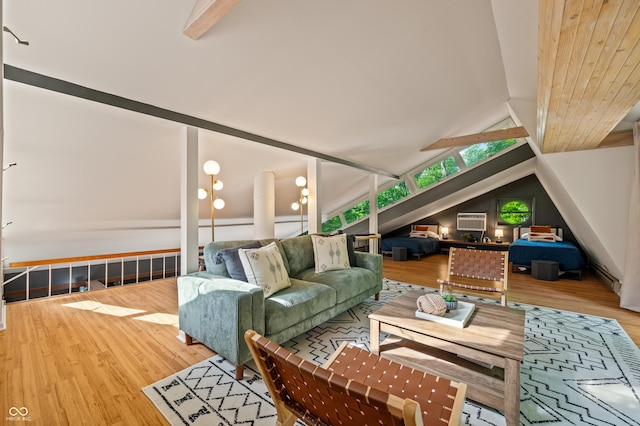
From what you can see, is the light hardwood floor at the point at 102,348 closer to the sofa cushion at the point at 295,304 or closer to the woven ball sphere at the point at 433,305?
the sofa cushion at the point at 295,304

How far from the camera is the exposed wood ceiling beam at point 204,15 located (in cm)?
148

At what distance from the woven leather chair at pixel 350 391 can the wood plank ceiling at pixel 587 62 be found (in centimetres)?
159

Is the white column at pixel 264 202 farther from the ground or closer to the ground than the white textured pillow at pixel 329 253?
farther from the ground

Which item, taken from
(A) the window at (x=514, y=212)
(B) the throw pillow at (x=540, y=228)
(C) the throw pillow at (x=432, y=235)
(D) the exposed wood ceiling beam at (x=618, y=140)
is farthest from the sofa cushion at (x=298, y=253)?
(A) the window at (x=514, y=212)

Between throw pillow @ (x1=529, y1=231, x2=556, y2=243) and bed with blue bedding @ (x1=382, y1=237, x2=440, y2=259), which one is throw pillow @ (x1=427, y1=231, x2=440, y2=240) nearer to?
bed with blue bedding @ (x1=382, y1=237, x2=440, y2=259)

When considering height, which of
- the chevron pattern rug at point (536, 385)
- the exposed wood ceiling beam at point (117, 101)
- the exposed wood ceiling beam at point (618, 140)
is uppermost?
the exposed wood ceiling beam at point (117, 101)

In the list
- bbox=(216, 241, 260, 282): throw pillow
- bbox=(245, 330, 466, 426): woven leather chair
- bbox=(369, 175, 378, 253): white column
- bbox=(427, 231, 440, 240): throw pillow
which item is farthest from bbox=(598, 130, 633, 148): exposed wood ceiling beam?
Result: bbox=(427, 231, 440, 240): throw pillow

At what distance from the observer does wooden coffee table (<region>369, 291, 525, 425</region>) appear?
145 centimetres

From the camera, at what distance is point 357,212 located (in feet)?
25.3

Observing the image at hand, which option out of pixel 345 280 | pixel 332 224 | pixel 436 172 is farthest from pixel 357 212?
pixel 345 280

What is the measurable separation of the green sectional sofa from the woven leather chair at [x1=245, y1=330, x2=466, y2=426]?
0.72 metres

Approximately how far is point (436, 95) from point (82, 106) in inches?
148

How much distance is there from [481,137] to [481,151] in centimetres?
151

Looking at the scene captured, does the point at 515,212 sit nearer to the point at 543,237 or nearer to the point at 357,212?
the point at 543,237
